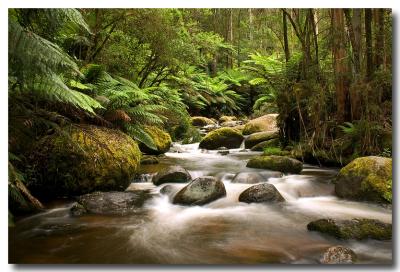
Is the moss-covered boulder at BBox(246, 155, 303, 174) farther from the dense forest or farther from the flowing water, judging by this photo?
the flowing water

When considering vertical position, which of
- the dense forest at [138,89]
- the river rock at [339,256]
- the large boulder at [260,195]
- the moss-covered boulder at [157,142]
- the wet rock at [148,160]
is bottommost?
the river rock at [339,256]

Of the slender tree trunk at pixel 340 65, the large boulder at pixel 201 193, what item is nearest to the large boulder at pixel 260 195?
the large boulder at pixel 201 193

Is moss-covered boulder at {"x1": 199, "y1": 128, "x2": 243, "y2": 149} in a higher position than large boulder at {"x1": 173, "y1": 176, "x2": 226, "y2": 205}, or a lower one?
higher

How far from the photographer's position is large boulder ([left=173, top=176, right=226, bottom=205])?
4270 millimetres

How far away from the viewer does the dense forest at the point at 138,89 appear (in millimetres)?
3154

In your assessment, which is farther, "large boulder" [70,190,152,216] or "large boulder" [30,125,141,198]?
"large boulder" [30,125,141,198]

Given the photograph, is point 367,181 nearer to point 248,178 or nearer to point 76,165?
point 248,178

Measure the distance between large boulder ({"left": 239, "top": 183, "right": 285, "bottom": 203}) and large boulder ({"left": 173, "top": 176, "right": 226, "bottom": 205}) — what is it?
0.90ft

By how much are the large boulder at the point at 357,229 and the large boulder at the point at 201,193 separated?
134 cm

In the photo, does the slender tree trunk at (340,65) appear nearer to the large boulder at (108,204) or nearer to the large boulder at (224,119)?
the large boulder at (108,204)

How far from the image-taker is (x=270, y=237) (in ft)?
10.8

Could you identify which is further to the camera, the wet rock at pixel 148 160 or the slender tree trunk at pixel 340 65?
the wet rock at pixel 148 160

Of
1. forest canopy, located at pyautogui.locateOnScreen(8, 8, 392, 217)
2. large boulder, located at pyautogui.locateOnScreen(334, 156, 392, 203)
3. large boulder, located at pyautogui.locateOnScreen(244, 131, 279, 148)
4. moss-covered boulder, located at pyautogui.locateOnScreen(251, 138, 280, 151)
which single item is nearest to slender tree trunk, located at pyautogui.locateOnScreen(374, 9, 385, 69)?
forest canopy, located at pyautogui.locateOnScreen(8, 8, 392, 217)
